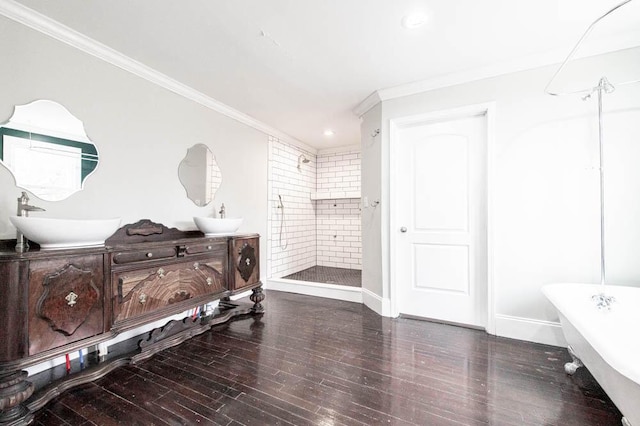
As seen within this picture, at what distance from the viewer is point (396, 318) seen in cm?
294

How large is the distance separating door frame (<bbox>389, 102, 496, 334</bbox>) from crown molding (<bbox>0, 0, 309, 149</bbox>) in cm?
214

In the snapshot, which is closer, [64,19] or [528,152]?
[64,19]

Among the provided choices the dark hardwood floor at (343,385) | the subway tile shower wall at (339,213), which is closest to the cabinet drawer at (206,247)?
the dark hardwood floor at (343,385)

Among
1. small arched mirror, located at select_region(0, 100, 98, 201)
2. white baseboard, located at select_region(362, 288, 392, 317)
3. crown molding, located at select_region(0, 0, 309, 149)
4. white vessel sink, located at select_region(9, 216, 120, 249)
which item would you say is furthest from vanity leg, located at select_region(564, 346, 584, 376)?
crown molding, located at select_region(0, 0, 309, 149)

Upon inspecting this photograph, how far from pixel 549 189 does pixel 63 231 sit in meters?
3.69

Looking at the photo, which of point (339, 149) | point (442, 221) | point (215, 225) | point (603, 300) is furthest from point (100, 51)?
point (603, 300)

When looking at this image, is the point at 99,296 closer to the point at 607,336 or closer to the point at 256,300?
the point at 256,300

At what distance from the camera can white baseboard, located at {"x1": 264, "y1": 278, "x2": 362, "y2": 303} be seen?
3.51 metres

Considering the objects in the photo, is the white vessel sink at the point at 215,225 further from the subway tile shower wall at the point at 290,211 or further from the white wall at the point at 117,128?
the subway tile shower wall at the point at 290,211

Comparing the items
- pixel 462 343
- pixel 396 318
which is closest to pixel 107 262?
pixel 396 318

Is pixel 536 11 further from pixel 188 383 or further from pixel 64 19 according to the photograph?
pixel 188 383

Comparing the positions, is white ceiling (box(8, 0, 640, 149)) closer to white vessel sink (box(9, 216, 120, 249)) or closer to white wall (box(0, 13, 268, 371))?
white wall (box(0, 13, 268, 371))

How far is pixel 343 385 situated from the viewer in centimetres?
174

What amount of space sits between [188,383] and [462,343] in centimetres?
221
